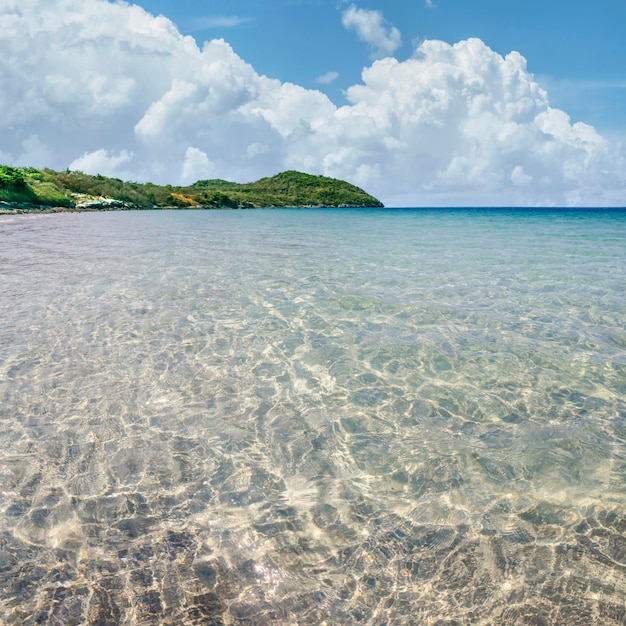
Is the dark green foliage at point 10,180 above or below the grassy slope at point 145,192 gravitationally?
below

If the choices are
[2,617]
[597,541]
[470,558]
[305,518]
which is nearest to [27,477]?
[2,617]

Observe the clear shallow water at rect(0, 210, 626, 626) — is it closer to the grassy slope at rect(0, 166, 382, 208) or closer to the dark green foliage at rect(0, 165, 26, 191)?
the dark green foliage at rect(0, 165, 26, 191)

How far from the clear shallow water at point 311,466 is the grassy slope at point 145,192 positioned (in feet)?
215

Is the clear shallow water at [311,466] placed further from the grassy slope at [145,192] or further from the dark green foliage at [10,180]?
the grassy slope at [145,192]

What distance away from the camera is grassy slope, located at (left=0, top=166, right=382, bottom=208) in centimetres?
6206

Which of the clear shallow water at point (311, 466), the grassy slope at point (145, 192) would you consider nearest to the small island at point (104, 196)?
the grassy slope at point (145, 192)

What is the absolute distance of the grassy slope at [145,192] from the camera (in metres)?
62.1

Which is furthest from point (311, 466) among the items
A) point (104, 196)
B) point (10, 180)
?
Answer: point (104, 196)

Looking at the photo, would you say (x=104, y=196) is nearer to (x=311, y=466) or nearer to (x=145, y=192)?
(x=145, y=192)

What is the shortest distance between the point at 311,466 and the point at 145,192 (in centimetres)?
11232

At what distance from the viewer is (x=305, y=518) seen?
149 inches

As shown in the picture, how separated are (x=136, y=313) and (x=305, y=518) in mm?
7744

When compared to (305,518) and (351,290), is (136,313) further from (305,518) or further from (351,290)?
(305,518)

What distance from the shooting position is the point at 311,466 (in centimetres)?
454
